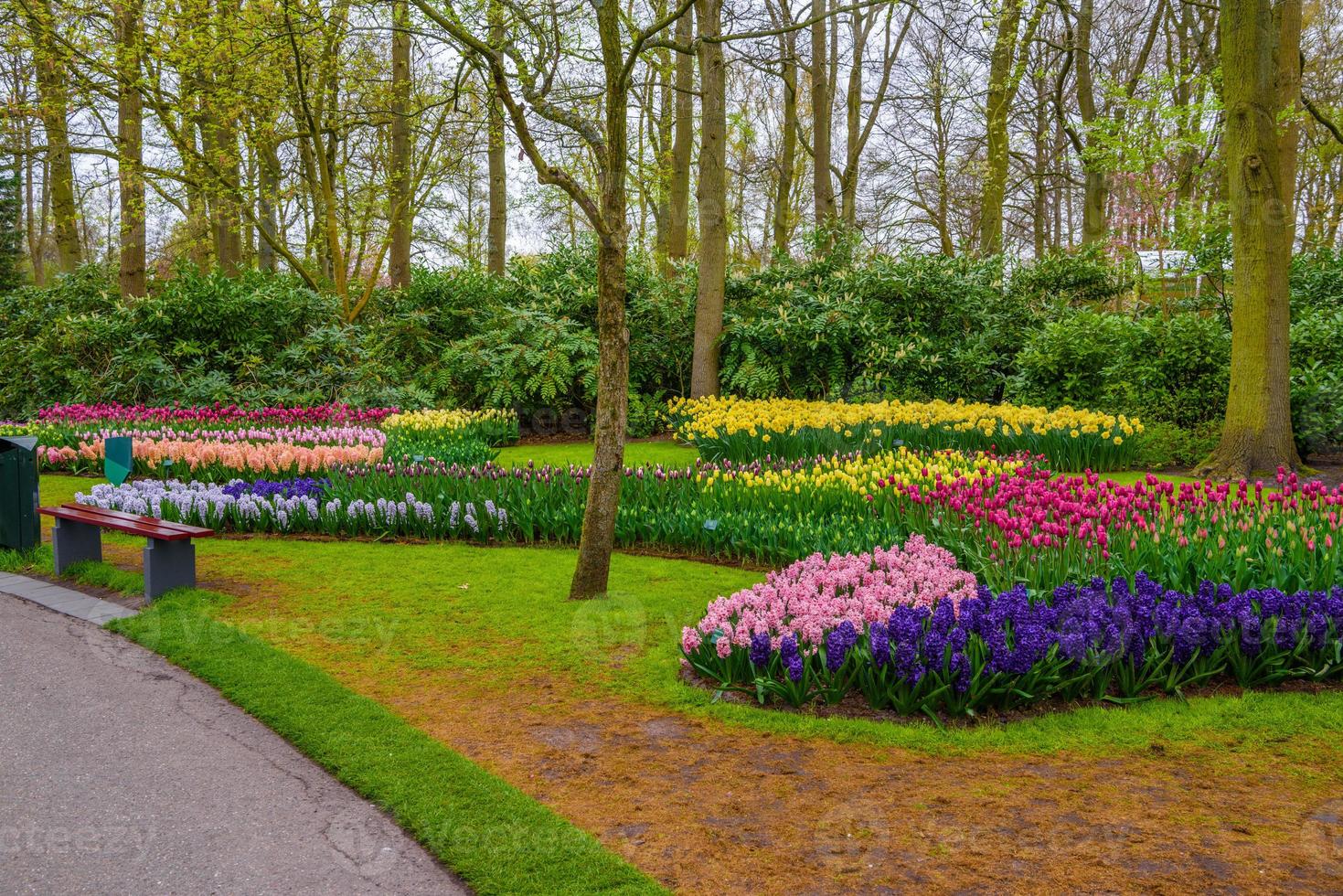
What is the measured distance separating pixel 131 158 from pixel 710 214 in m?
9.65

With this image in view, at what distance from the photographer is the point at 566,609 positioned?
207 inches

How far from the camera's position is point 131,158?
15.2m

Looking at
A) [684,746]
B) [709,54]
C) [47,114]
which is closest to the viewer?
[684,746]

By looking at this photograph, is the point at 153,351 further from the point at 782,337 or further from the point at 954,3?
the point at 954,3

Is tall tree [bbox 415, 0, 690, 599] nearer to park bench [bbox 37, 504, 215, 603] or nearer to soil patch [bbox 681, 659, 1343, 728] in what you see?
soil patch [bbox 681, 659, 1343, 728]

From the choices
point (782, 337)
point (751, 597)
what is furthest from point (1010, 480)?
point (782, 337)

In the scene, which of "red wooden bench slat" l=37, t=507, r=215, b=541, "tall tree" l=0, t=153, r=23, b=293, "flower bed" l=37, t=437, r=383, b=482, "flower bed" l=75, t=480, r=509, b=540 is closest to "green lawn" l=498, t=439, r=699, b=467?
"flower bed" l=37, t=437, r=383, b=482

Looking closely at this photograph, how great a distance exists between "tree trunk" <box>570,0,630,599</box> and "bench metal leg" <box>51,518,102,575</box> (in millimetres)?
3855

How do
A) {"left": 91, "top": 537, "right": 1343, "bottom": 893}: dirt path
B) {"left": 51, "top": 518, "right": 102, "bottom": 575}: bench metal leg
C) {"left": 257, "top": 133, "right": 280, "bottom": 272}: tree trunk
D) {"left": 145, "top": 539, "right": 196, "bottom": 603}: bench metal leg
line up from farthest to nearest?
{"left": 257, "top": 133, "right": 280, "bottom": 272}: tree trunk < {"left": 51, "top": 518, "right": 102, "bottom": 575}: bench metal leg < {"left": 145, "top": 539, "right": 196, "bottom": 603}: bench metal leg < {"left": 91, "top": 537, "right": 1343, "bottom": 893}: dirt path

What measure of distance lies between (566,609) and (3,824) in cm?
274

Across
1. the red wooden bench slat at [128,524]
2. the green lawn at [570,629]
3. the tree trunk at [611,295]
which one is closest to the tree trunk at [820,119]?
Result: the green lawn at [570,629]

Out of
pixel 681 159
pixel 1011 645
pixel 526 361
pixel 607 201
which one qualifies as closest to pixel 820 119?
pixel 681 159

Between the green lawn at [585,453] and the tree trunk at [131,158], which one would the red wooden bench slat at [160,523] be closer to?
the green lawn at [585,453]

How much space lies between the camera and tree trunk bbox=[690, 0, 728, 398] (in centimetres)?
1265
